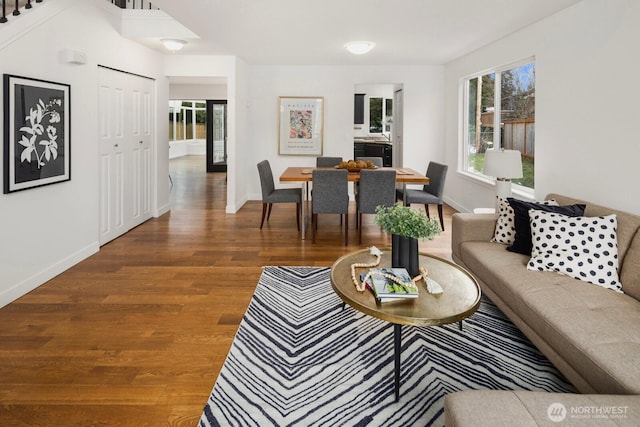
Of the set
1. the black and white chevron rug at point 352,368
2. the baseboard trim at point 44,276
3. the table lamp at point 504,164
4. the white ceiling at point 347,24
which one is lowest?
the black and white chevron rug at point 352,368

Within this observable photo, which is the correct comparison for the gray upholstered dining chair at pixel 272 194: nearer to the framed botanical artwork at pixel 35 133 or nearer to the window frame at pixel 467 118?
the framed botanical artwork at pixel 35 133

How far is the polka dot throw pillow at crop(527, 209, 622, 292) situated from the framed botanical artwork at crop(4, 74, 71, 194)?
3552mm

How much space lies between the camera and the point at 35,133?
128 inches

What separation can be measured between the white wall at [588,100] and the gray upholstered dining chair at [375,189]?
4.74 ft

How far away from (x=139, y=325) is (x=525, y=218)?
266 centimetres

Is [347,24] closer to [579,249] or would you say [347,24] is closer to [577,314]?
[579,249]

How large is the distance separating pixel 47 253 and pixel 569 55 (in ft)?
15.1

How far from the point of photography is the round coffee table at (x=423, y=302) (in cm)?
184

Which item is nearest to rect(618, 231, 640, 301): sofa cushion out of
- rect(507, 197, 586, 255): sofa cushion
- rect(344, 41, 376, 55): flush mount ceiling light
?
rect(507, 197, 586, 255): sofa cushion

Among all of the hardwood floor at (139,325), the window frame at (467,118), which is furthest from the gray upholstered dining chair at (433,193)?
the window frame at (467,118)

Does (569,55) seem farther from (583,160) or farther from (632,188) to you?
(632,188)

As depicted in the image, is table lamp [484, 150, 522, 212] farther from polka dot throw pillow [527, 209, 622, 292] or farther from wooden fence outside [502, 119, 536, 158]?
polka dot throw pillow [527, 209, 622, 292]

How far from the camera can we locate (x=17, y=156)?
3066mm

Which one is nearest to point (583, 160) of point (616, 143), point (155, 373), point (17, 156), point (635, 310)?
point (616, 143)
